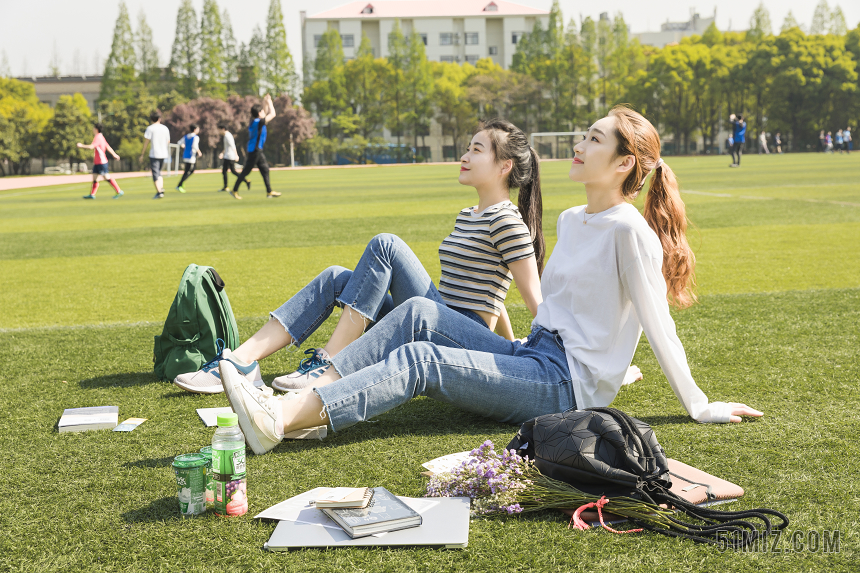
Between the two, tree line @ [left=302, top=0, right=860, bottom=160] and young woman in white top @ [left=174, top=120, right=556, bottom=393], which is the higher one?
tree line @ [left=302, top=0, right=860, bottom=160]

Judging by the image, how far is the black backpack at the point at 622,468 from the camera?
94.4 inches

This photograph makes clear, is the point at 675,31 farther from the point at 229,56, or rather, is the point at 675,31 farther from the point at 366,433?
the point at 366,433

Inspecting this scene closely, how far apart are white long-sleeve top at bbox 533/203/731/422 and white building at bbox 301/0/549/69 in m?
109

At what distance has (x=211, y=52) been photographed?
275 feet

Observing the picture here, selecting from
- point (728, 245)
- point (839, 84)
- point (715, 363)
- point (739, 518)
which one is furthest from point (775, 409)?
point (839, 84)

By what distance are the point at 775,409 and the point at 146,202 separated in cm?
2008

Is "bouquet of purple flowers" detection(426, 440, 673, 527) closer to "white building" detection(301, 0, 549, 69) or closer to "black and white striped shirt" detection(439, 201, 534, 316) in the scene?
"black and white striped shirt" detection(439, 201, 534, 316)

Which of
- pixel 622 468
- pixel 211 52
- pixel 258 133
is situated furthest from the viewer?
pixel 211 52

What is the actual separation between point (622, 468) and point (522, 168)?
179 cm

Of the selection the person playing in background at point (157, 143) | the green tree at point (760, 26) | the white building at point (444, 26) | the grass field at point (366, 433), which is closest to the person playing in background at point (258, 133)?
the person playing in background at point (157, 143)

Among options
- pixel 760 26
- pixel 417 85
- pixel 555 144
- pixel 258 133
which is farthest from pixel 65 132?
pixel 760 26

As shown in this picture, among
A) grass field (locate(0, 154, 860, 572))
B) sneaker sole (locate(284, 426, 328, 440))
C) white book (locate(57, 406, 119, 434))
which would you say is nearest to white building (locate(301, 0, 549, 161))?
grass field (locate(0, 154, 860, 572))

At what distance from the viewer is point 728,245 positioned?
9750 mm

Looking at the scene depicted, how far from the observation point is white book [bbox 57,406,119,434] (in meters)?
3.56
